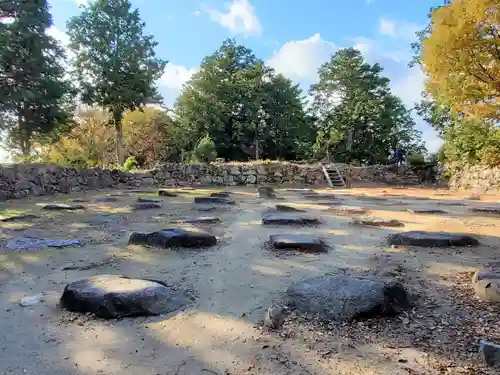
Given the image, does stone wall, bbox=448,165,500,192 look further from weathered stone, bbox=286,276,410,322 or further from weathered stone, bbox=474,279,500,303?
weathered stone, bbox=286,276,410,322

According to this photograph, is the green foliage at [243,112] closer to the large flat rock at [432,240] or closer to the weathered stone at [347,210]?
the weathered stone at [347,210]

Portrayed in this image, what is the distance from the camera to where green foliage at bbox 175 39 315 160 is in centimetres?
2233

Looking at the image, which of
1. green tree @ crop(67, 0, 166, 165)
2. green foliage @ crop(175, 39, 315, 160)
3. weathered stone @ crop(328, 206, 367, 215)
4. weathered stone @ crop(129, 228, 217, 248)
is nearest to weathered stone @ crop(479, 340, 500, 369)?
weathered stone @ crop(129, 228, 217, 248)

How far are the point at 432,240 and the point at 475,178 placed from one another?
1118 cm

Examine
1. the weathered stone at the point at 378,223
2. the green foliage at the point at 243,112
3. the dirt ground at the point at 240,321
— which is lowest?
the dirt ground at the point at 240,321

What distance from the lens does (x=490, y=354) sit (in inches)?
57.2

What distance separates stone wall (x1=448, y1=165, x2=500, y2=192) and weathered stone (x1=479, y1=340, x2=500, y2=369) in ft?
37.6

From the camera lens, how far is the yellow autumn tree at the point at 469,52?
3.91 m

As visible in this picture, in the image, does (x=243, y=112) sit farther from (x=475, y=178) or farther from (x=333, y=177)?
(x=475, y=178)

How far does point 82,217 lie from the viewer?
223 inches

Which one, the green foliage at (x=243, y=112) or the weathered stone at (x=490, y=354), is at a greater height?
the green foliage at (x=243, y=112)

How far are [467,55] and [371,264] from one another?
2758 millimetres

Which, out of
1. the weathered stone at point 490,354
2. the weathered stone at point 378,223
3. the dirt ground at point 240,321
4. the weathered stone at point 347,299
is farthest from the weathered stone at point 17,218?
the weathered stone at point 490,354

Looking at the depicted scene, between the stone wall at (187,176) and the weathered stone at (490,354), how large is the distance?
9.98 m
